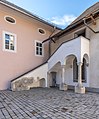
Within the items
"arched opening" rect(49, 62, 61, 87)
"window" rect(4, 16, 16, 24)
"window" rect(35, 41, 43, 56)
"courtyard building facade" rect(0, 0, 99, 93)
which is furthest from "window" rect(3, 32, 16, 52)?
"arched opening" rect(49, 62, 61, 87)

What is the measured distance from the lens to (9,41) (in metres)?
12.4

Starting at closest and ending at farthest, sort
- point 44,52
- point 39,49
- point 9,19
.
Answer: point 9,19, point 39,49, point 44,52

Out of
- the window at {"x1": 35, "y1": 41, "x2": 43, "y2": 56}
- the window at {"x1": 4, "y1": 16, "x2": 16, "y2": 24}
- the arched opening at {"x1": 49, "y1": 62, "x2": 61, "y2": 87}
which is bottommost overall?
the arched opening at {"x1": 49, "y1": 62, "x2": 61, "y2": 87}

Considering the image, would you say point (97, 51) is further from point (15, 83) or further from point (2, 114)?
point (2, 114)

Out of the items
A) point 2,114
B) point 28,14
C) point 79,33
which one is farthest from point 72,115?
point 28,14

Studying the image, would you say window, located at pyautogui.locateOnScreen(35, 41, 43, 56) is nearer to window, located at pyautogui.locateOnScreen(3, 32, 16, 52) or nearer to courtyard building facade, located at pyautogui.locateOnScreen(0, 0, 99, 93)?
courtyard building facade, located at pyautogui.locateOnScreen(0, 0, 99, 93)

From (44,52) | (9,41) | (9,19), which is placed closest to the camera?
(9,41)

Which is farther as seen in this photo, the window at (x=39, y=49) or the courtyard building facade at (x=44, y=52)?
the window at (x=39, y=49)

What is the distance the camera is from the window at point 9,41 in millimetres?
12066

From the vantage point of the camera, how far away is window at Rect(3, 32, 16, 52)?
1207cm

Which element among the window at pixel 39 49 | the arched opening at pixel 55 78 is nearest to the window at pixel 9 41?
→ the window at pixel 39 49

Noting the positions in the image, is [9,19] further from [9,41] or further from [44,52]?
[44,52]

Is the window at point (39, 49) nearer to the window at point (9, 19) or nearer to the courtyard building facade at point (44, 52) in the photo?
the courtyard building facade at point (44, 52)

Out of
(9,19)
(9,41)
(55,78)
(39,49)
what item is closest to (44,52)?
(39,49)
